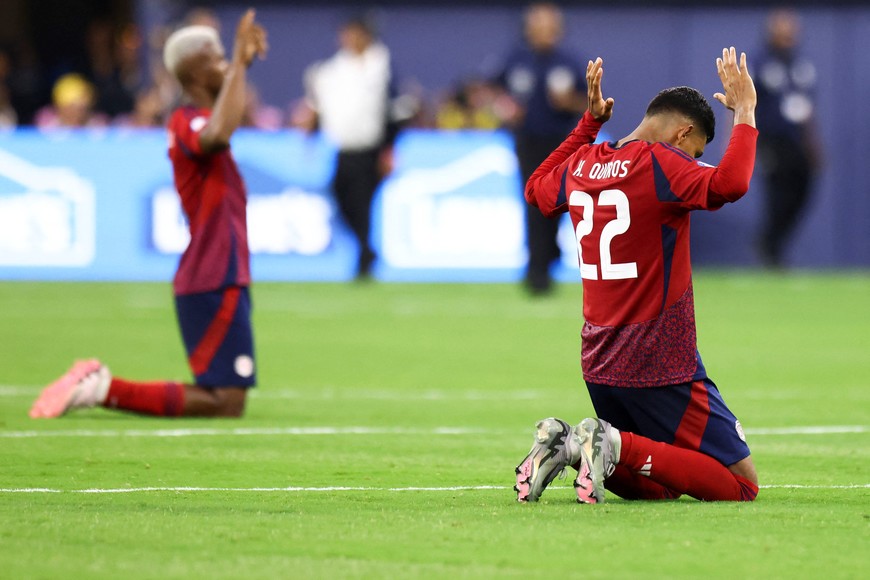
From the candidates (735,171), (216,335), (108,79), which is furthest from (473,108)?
(735,171)

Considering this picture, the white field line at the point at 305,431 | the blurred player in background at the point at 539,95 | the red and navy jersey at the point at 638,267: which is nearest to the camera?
the red and navy jersey at the point at 638,267

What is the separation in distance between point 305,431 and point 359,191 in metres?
10.4

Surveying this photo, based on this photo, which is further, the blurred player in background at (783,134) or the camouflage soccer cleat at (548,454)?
the blurred player in background at (783,134)

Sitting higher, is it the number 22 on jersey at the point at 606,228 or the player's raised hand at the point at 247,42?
the player's raised hand at the point at 247,42

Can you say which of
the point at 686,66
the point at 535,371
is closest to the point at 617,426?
the point at 535,371

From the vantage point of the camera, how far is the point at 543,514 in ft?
18.7

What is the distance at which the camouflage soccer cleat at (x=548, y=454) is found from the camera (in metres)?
5.79

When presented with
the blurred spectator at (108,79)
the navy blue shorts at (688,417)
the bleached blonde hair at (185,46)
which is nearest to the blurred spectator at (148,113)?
the blurred spectator at (108,79)

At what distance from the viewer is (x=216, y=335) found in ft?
28.3

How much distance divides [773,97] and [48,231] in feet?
30.0

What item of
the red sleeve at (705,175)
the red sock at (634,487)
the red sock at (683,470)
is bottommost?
the red sock at (634,487)

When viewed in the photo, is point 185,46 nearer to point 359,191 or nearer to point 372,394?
point 372,394

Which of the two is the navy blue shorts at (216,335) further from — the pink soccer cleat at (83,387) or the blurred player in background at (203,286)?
the pink soccer cleat at (83,387)

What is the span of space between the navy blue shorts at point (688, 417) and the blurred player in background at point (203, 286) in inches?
121
